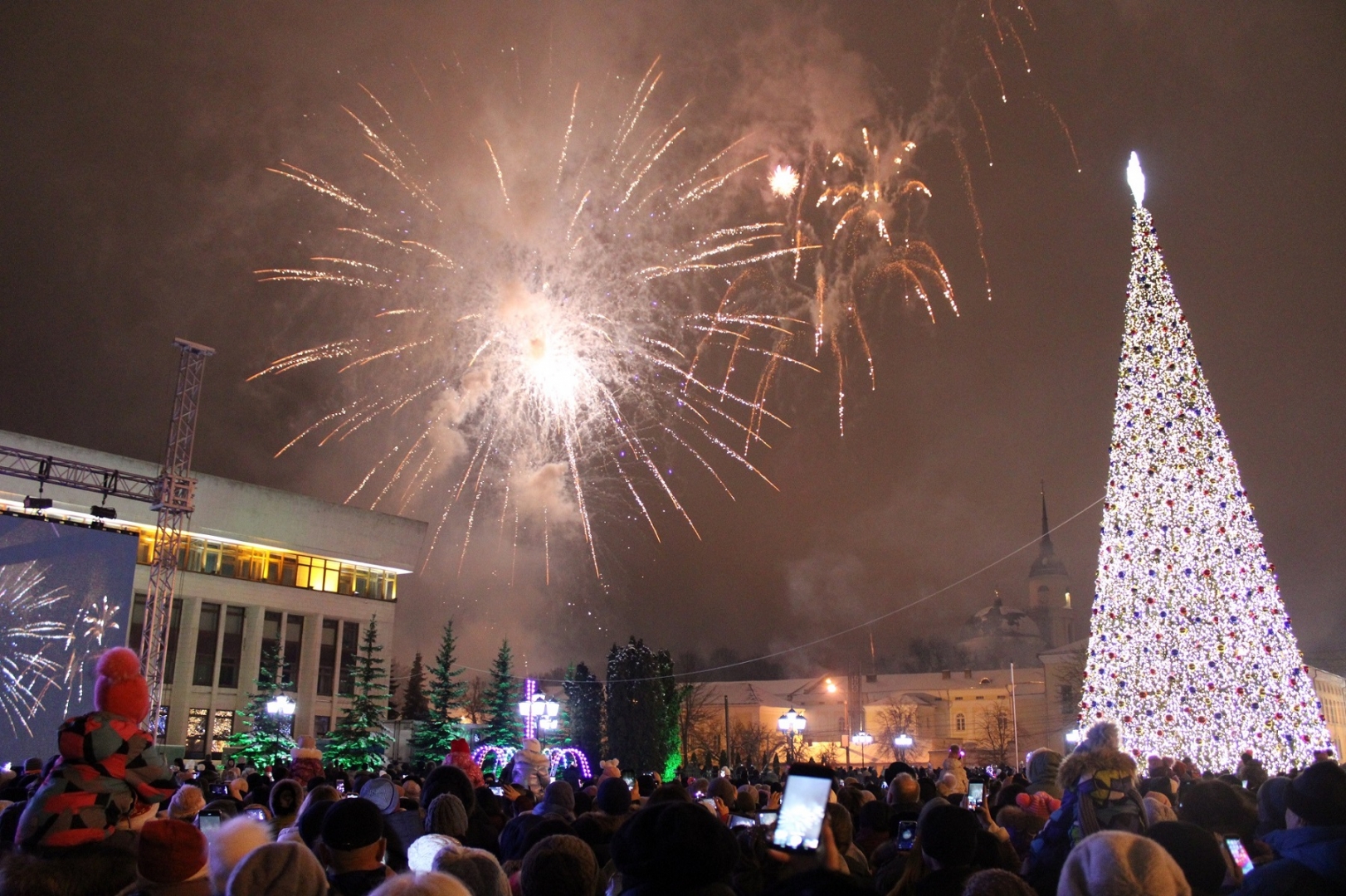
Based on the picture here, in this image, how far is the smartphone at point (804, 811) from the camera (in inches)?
133

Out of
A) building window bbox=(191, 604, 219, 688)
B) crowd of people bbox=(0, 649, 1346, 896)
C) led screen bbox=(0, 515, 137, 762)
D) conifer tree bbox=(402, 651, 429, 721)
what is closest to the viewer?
crowd of people bbox=(0, 649, 1346, 896)

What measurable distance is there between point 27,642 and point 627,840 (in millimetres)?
28337

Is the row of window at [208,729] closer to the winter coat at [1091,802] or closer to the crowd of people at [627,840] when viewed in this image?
the crowd of people at [627,840]

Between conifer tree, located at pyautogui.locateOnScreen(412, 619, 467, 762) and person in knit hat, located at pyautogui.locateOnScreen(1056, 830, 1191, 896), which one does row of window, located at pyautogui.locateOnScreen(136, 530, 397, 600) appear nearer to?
conifer tree, located at pyautogui.locateOnScreen(412, 619, 467, 762)

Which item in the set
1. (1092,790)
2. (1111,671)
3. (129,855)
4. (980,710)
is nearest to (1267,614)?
(1111,671)

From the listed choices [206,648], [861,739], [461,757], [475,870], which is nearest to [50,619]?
[206,648]

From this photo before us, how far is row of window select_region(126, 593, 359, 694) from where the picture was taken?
44.0 meters

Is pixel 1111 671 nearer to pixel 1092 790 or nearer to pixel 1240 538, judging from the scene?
pixel 1240 538

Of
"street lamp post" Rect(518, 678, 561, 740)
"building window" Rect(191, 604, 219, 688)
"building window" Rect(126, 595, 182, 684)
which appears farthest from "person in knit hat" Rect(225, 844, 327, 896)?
"building window" Rect(191, 604, 219, 688)

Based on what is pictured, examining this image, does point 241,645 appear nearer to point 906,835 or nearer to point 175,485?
point 175,485

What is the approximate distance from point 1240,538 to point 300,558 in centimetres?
4163

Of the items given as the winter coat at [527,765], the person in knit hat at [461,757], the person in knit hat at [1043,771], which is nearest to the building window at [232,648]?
the winter coat at [527,765]

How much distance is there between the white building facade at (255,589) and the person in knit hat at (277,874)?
4057cm

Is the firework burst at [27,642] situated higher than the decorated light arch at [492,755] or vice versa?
the firework burst at [27,642]
